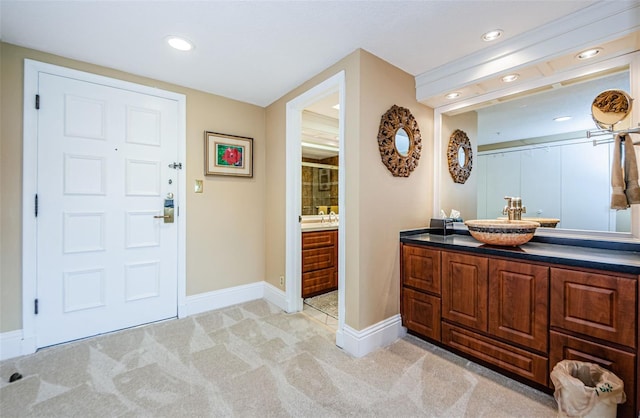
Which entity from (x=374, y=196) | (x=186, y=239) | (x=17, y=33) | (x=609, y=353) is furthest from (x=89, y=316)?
(x=609, y=353)

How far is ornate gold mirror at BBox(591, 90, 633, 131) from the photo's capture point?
1659 mm

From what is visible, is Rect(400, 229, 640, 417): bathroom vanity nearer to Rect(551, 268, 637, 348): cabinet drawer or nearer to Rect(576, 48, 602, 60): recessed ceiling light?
Rect(551, 268, 637, 348): cabinet drawer

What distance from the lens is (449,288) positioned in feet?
6.73

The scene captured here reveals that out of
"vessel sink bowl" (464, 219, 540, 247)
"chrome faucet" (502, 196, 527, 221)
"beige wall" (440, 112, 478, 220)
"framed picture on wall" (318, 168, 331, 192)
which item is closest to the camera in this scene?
"vessel sink bowl" (464, 219, 540, 247)

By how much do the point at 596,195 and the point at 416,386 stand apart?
1808 millimetres

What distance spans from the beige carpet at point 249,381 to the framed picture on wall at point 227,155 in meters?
1.65

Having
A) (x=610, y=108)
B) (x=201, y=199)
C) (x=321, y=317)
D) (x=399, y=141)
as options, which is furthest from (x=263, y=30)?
(x=321, y=317)

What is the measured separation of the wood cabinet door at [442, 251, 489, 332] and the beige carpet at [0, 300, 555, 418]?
333 millimetres

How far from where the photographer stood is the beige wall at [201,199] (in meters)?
2.02

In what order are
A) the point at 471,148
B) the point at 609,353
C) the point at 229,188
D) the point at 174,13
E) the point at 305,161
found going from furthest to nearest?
the point at 305,161 < the point at 229,188 < the point at 471,148 < the point at 174,13 < the point at 609,353

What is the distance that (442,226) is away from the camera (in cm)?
254

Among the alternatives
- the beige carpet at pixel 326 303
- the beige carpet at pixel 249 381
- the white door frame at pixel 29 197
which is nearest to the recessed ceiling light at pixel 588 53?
the beige carpet at pixel 249 381

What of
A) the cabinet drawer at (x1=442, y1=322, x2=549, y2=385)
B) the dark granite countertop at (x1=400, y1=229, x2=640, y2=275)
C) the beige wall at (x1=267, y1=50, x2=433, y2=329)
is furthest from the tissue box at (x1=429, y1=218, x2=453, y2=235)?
the cabinet drawer at (x1=442, y1=322, x2=549, y2=385)

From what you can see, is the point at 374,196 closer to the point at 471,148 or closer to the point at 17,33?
the point at 471,148
